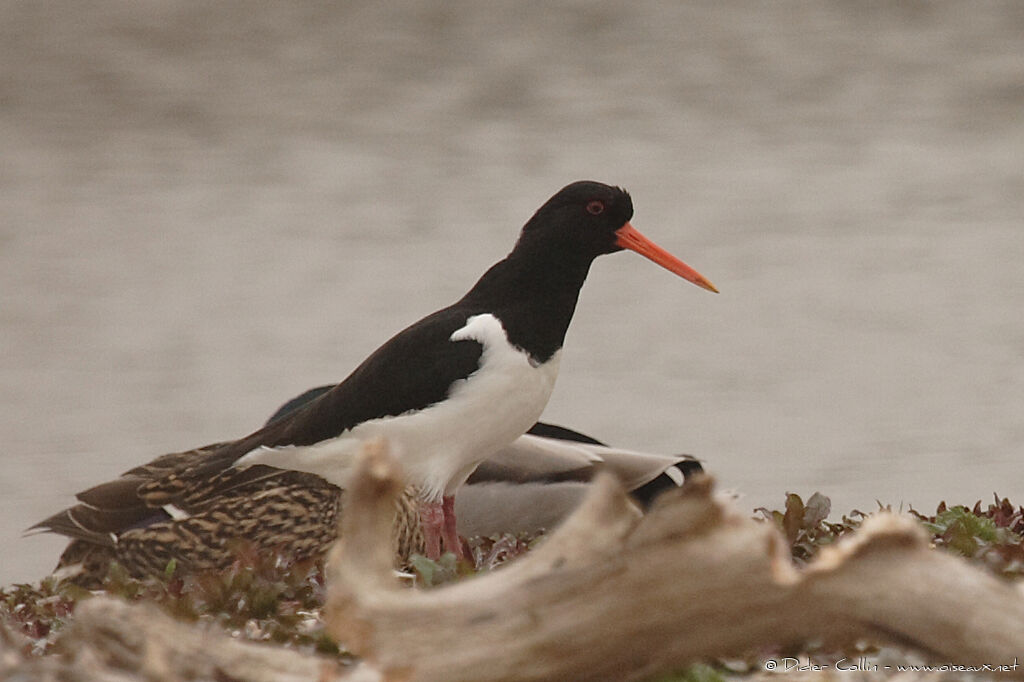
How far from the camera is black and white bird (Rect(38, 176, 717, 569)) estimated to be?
580 cm

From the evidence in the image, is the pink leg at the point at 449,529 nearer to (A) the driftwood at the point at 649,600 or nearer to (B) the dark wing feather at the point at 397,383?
(B) the dark wing feather at the point at 397,383

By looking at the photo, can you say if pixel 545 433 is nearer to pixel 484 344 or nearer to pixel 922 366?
pixel 484 344

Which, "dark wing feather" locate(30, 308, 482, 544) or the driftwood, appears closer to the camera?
the driftwood

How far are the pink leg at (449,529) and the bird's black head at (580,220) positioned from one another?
3.18 feet

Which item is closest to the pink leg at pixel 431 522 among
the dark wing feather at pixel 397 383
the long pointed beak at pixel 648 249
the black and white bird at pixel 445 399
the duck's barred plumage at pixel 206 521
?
the black and white bird at pixel 445 399

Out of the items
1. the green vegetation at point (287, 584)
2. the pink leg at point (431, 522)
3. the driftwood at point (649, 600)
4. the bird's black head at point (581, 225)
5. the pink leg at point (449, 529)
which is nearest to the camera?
the driftwood at point (649, 600)

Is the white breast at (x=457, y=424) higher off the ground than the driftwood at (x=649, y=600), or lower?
higher

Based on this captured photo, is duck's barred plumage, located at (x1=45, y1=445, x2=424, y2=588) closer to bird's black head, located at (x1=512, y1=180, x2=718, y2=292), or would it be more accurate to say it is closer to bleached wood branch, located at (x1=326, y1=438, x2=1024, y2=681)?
bird's black head, located at (x1=512, y1=180, x2=718, y2=292)

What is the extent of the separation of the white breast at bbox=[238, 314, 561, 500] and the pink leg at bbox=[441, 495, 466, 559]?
0.52 ft

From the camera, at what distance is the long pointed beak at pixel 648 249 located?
6.27 meters

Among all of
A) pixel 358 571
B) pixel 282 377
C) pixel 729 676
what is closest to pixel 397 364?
pixel 729 676


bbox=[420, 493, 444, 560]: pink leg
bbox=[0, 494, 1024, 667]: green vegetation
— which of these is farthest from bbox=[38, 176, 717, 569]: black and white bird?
bbox=[0, 494, 1024, 667]: green vegetation

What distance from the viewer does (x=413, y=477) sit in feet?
19.4

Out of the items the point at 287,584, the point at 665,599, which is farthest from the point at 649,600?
the point at 287,584
